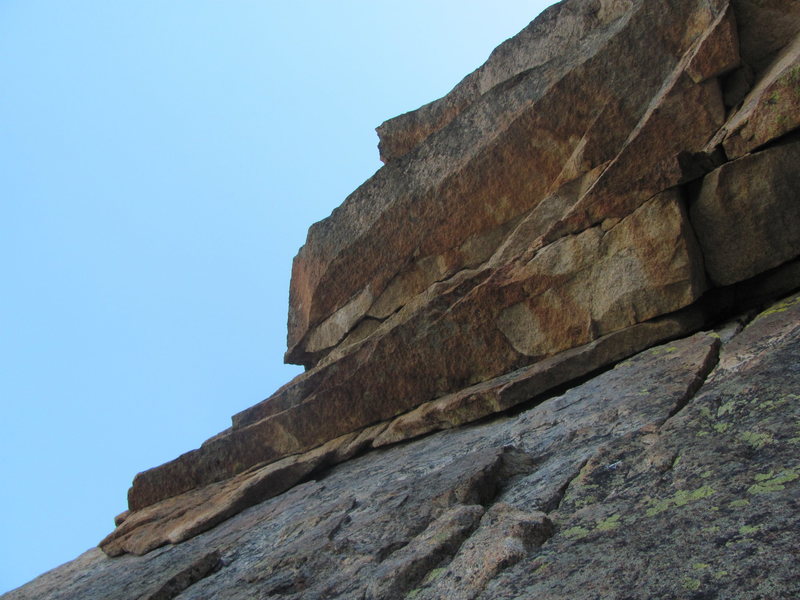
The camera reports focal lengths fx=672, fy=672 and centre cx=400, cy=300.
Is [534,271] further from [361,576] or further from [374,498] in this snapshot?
[361,576]

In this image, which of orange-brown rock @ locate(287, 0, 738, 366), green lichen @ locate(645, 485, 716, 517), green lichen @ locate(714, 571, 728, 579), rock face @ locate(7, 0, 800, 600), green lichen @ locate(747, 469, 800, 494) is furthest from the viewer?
orange-brown rock @ locate(287, 0, 738, 366)

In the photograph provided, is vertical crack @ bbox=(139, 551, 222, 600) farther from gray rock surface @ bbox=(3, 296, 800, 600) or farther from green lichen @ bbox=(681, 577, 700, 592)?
green lichen @ bbox=(681, 577, 700, 592)

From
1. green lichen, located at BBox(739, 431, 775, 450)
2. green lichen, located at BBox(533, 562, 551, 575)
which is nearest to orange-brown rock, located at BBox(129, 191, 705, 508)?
green lichen, located at BBox(739, 431, 775, 450)

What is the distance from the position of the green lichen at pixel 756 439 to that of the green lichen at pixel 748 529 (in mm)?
1374

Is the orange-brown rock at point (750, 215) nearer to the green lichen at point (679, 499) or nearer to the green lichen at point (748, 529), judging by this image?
the green lichen at point (679, 499)

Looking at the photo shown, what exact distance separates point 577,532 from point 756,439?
1.91 m

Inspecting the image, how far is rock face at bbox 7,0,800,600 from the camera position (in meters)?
6.09

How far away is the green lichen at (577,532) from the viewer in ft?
19.8

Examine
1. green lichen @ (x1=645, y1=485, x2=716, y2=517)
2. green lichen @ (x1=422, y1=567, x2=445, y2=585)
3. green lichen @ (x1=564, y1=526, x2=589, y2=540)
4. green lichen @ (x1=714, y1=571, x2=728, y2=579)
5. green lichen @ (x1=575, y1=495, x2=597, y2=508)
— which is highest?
green lichen @ (x1=422, y1=567, x2=445, y2=585)

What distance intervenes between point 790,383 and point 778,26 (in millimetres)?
7643

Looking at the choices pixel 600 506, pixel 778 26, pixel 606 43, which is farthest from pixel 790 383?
pixel 606 43

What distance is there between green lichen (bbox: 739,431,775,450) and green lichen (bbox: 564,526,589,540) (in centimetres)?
175

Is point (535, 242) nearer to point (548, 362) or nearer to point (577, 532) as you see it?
point (548, 362)

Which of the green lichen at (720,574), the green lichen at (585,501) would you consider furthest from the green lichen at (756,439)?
the green lichen at (720,574)
